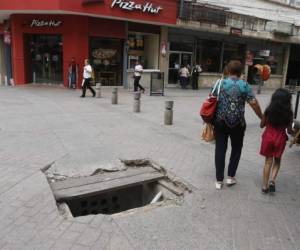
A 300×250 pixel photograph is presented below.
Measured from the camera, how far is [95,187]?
4770mm

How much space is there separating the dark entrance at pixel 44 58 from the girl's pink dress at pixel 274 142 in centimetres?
1591

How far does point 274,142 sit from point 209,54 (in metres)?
20.6

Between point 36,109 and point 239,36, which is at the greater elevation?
point 239,36

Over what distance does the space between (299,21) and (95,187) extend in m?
31.7

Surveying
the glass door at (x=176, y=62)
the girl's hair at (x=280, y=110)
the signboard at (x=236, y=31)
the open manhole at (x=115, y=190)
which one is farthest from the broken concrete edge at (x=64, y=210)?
the signboard at (x=236, y=31)

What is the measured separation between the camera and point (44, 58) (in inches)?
760

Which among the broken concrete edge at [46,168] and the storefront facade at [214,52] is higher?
the storefront facade at [214,52]

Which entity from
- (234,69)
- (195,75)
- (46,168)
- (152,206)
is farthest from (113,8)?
(152,206)

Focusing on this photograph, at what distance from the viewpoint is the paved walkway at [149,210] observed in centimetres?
348

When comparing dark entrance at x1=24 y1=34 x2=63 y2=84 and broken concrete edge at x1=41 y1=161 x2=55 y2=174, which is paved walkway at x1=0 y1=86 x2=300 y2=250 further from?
dark entrance at x1=24 y1=34 x2=63 y2=84

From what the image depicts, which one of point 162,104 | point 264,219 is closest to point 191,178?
point 264,219

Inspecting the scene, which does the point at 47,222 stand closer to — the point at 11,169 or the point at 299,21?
the point at 11,169

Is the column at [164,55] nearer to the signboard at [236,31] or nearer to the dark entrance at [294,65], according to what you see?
the signboard at [236,31]

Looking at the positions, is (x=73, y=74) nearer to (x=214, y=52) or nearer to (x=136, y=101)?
(x=136, y=101)
